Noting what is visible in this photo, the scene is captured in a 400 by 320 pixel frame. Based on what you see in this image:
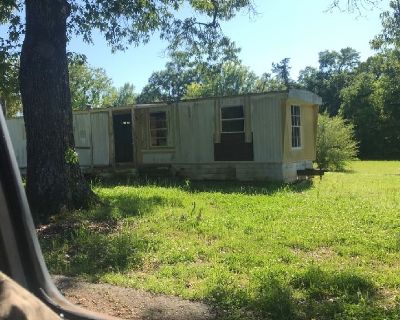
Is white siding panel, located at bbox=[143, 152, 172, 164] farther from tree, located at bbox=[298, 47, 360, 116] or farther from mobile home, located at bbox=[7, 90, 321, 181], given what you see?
tree, located at bbox=[298, 47, 360, 116]

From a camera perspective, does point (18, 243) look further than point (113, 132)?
No

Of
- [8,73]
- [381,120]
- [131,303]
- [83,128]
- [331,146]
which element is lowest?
[131,303]

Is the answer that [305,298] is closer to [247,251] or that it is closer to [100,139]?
[247,251]

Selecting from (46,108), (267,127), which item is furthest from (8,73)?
(267,127)

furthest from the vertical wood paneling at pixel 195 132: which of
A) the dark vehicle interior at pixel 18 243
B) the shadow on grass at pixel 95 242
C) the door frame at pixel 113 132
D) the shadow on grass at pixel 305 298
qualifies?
the dark vehicle interior at pixel 18 243

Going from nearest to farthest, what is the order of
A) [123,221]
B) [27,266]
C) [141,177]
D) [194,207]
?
1. [27,266]
2. [123,221]
3. [194,207]
4. [141,177]

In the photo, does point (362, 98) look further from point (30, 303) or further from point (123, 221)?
point (30, 303)

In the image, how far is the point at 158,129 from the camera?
59.2 feet

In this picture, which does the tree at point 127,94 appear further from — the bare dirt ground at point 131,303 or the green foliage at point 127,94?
the bare dirt ground at point 131,303

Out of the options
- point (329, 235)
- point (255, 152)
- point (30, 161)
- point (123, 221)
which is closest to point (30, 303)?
point (329, 235)

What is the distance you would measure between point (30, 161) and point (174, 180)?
753 cm

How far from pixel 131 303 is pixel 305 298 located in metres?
1.73

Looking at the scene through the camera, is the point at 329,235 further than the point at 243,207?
No

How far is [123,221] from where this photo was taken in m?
8.89
